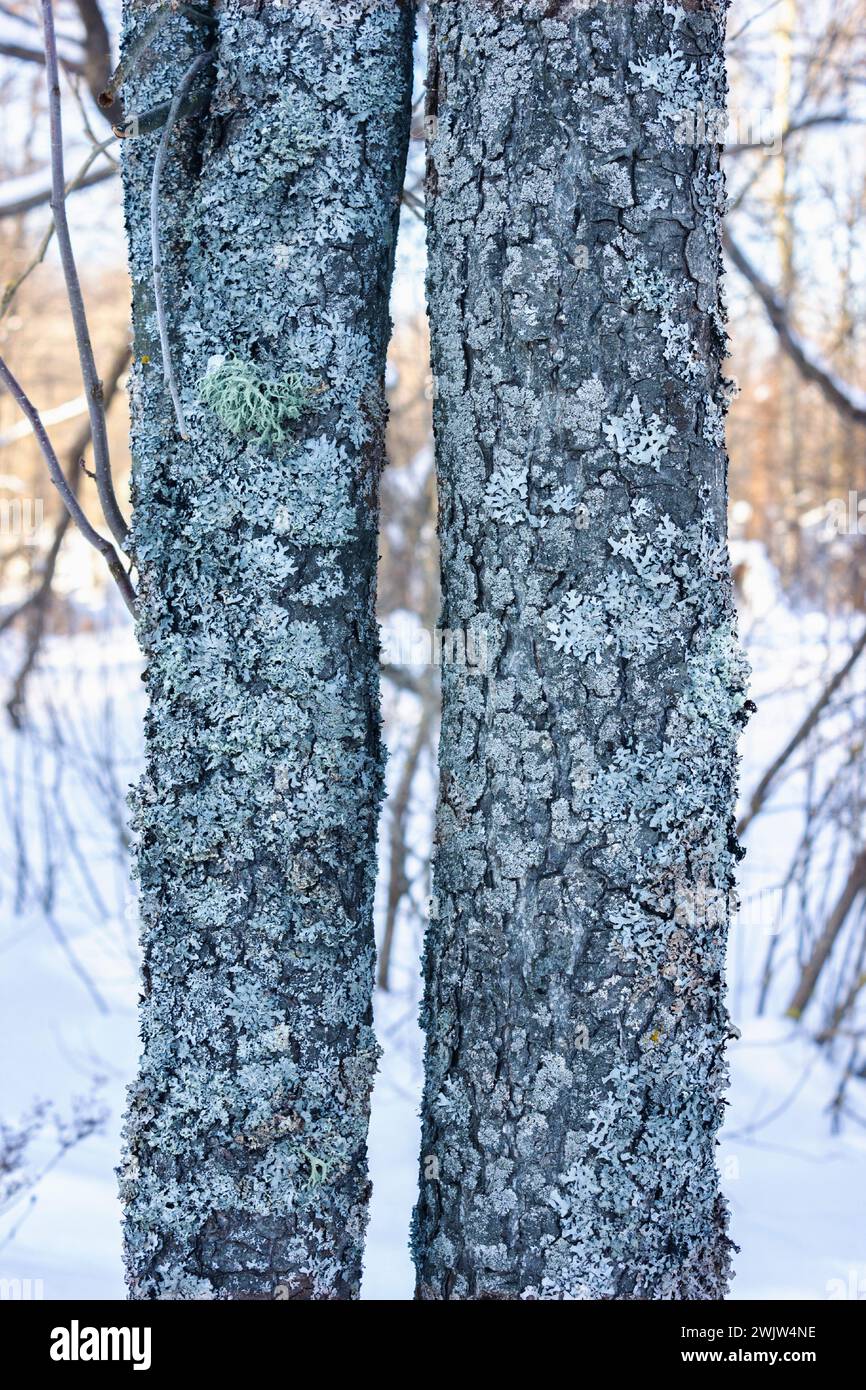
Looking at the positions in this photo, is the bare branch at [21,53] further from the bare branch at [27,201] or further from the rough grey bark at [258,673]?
the rough grey bark at [258,673]

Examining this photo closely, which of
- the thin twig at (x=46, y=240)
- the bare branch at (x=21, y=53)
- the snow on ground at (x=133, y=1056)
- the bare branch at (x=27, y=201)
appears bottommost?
the snow on ground at (x=133, y=1056)

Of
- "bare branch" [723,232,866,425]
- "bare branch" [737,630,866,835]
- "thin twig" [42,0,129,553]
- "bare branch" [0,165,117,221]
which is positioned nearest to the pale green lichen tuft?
"thin twig" [42,0,129,553]

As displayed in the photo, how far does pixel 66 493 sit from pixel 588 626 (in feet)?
2.06

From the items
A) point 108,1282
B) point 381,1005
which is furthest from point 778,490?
point 108,1282

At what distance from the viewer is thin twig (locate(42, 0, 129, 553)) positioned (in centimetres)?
115

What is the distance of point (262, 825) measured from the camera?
1.16 m

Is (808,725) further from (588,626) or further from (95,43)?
(95,43)

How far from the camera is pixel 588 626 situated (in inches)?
44.2

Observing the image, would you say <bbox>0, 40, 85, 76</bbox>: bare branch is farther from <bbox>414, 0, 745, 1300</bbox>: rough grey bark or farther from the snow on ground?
<bbox>414, 0, 745, 1300</bbox>: rough grey bark

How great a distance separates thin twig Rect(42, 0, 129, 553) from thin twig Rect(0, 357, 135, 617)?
0.08ft

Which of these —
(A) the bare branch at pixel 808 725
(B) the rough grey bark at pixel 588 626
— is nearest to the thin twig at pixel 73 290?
(B) the rough grey bark at pixel 588 626

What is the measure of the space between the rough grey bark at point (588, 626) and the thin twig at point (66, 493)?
42 centimetres

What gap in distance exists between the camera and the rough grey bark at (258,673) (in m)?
1.15
